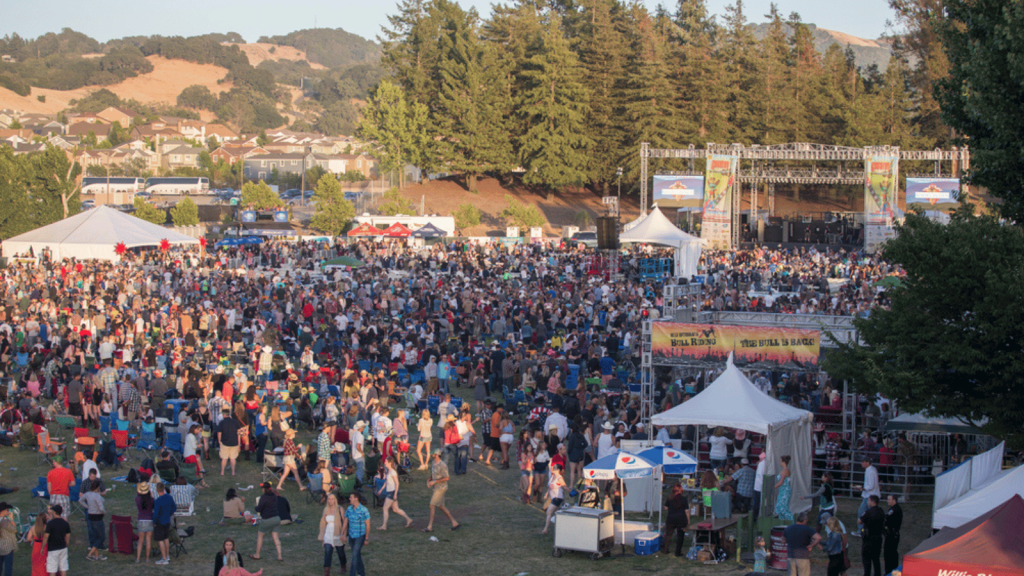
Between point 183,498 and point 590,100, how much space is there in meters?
56.9

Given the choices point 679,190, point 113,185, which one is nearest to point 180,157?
point 113,185

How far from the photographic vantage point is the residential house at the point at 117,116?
554 feet

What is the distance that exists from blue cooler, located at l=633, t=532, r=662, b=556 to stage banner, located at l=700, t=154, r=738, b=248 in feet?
109

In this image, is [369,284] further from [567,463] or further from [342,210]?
[342,210]

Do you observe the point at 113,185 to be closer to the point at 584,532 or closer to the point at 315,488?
the point at 315,488

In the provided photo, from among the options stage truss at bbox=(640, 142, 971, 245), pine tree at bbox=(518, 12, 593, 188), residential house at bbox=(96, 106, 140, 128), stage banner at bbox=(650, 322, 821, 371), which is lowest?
stage banner at bbox=(650, 322, 821, 371)

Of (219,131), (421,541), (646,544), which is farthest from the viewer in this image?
(219,131)

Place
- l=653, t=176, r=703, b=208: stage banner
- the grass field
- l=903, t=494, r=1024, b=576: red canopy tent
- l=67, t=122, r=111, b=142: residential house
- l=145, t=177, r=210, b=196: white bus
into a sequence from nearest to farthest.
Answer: l=903, t=494, r=1024, b=576: red canopy tent → the grass field → l=653, t=176, r=703, b=208: stage banner → l=145, t=177, r=210, b=196: white bus → l=67, t=122, r=111, b=142: residential house

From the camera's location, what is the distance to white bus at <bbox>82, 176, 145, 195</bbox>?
90.1m

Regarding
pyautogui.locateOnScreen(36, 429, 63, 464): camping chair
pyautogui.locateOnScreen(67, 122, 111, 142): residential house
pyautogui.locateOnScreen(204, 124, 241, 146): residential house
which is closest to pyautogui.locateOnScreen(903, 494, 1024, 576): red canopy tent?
pyautogui.locateOnScreen(36, 429, 63, 464): camping chair

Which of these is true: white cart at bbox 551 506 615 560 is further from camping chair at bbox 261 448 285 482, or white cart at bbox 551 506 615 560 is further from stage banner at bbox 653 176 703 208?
stage banner at bbox 653 176 703 208

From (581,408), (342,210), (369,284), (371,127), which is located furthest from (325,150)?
(581,408)

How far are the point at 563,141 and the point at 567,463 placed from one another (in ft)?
168

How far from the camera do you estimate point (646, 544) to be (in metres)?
10.3
